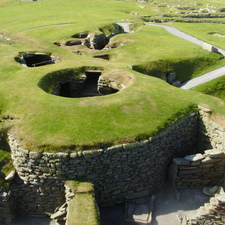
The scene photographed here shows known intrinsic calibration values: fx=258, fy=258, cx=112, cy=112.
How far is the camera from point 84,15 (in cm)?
5475

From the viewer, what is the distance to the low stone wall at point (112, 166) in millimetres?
12148

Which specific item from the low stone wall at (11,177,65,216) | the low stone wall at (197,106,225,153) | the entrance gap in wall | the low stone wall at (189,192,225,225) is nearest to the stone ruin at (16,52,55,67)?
the entrance gap in wall

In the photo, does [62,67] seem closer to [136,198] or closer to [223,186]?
[136,198]

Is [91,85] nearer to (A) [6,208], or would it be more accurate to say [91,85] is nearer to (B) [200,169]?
(B) [200,169]

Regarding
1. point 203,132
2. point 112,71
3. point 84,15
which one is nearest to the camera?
point 203,132

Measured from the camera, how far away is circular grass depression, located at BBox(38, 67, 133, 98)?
65.6ft

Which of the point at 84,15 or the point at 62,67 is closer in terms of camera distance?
the point at 62,67

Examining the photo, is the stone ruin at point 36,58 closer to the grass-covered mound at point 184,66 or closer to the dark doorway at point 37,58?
the dark doorway at point 37,58

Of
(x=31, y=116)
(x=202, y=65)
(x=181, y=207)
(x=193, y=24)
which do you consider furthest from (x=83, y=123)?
(x=193, y=24)

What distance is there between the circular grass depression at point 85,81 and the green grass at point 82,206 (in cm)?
914

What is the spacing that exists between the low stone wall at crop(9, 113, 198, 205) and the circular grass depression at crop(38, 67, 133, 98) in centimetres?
705

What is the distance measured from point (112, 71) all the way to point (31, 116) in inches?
Answer: 363

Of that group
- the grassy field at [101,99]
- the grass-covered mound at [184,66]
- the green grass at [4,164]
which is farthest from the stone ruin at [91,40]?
the green grass at [4,164]

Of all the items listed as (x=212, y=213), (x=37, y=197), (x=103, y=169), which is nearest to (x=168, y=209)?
(x=212, y=213)
